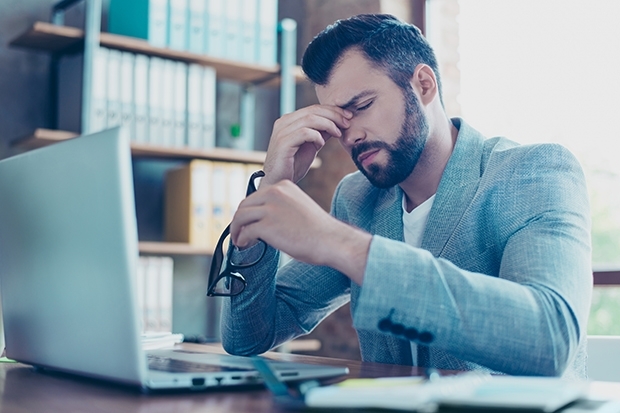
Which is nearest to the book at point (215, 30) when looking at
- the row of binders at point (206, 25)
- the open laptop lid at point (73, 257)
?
A: the row of binders at point (206, 25)

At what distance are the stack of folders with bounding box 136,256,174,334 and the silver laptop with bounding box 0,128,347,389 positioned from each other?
1402 millimetres

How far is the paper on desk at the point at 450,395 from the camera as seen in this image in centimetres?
Result: 55

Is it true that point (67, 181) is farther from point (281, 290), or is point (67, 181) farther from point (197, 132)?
point (197, 132)

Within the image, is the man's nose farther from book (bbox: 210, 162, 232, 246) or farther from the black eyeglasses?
book (bbox: 210, 162, 232, 246)

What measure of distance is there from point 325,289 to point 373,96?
417 millimetres

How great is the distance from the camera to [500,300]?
0.87 meters

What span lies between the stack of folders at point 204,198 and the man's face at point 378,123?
1.19 metres

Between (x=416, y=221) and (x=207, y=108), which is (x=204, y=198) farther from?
(x=416, y=221)

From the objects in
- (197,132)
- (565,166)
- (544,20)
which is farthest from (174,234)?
(565,166)

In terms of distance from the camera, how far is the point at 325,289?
149 cm

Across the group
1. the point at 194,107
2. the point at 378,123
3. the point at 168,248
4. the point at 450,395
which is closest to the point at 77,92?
the point at 194,107

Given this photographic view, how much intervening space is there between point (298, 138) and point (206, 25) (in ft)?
4.63

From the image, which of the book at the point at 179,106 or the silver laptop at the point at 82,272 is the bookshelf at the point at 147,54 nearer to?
the book at the point at 179,106

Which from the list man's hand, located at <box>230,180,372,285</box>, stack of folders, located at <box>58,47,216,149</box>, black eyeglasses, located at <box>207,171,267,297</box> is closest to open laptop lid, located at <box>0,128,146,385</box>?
man's hand, located at <box>230,180,372,285</box>
